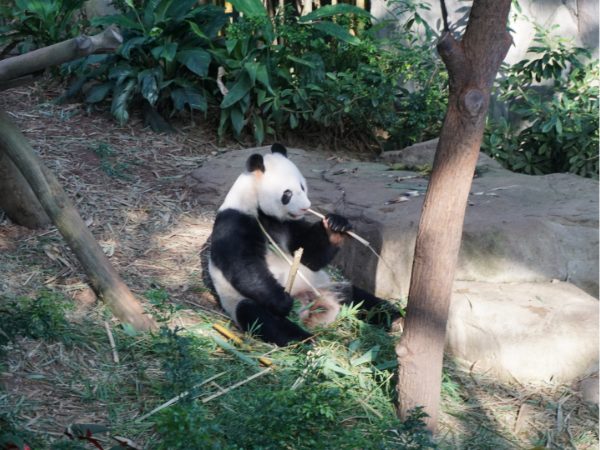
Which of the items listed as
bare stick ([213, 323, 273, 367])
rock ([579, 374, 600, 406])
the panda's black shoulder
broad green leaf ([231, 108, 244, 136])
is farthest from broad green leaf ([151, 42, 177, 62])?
rock ([579, 374, 600, 406])

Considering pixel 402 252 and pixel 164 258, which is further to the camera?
pixel 164 258

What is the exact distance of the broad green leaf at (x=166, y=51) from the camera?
6809mm

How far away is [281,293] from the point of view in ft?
14.6

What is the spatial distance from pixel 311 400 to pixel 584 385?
1.56 meters

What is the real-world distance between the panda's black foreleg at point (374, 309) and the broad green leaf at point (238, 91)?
290 centimetres

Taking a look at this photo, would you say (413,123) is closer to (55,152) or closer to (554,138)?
(554,138)

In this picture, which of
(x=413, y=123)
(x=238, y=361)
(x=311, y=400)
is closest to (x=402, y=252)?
(x=238, y=361)

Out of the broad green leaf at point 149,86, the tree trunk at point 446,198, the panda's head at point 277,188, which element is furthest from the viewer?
the broad green leaf at point 149,86

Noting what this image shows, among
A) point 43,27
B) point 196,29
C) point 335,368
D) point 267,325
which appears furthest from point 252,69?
point 335,368

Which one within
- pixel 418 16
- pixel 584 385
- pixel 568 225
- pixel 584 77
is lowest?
pixel 584 385

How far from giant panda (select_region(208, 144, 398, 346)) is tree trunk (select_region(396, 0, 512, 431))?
1001 millimetres

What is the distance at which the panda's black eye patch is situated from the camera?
4.63 m

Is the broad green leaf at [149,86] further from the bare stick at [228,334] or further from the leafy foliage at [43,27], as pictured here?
the bare stick at [228,334]

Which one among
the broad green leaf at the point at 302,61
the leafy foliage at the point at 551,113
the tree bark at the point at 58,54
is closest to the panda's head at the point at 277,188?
the tree bark at the point at 58,54
